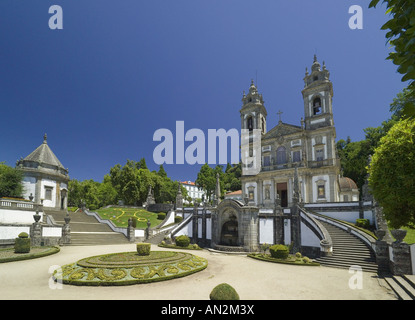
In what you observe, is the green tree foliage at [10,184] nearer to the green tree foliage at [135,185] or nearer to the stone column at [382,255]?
the green tree foliage at [135,185]

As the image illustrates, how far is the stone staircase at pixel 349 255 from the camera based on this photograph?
636 inches

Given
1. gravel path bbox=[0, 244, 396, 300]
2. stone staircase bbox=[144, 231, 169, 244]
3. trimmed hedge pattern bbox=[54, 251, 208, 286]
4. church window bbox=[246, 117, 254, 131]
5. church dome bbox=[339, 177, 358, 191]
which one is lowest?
stone staircase bbox=[144, 231, 169, 244]

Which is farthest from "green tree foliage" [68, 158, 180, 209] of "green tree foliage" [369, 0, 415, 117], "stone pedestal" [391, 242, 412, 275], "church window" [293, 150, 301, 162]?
"green tree foliage" [369, 0, 415, 117]

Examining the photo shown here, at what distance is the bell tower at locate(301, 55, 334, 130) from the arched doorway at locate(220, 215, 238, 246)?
2063 cm

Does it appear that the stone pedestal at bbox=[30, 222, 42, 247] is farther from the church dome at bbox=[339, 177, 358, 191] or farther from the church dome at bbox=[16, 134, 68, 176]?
the church dome at bbox=[339, 177, 358, 191]

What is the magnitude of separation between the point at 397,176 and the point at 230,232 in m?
16.6

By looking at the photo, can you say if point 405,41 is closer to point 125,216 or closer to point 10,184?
point 10,184

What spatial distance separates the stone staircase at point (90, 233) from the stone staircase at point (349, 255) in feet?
75.8

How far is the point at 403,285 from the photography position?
37.1 feet

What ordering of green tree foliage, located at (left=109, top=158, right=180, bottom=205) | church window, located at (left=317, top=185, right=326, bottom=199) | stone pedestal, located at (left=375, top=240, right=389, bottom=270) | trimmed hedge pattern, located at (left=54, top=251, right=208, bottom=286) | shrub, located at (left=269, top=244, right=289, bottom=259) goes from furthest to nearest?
green tree foliage, located at (left=109, top=158, right=180, bottom=205)
church window, located at (left=317, top=185, right=326, bottom=199)
shrub, located at (left=269, top=244, right=289, bottom=259)
stone pedestal, located at (left=375, top=240, right=389, bottom=270)
trimmed hedge pattern, located at (left=54, top=251, right=208, bottom=286)

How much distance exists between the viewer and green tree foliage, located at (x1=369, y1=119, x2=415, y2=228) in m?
13.5
